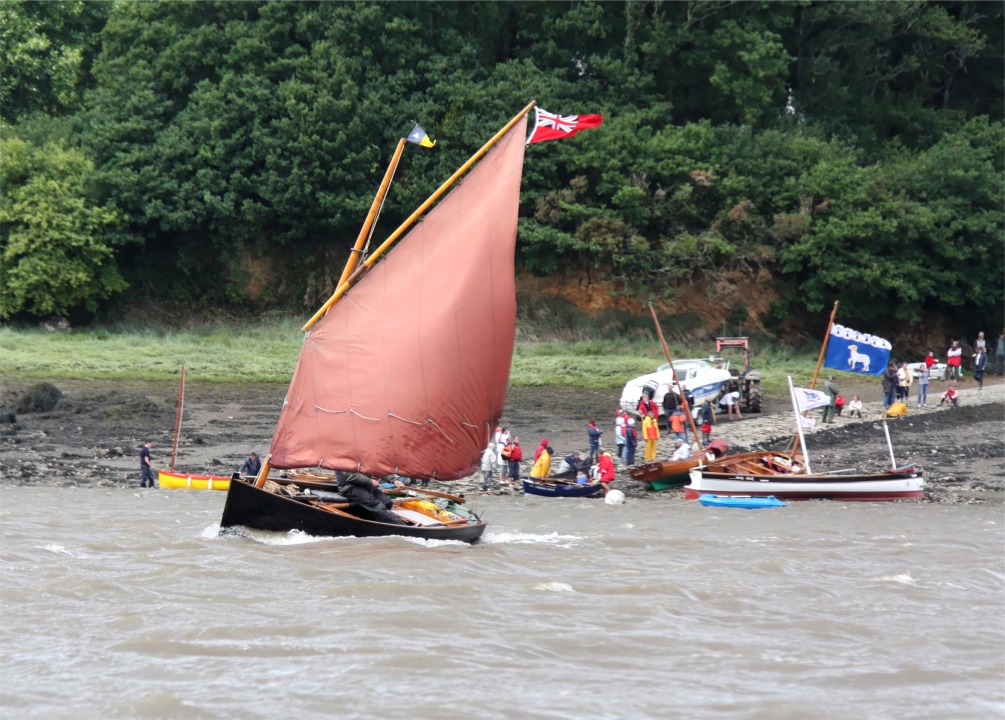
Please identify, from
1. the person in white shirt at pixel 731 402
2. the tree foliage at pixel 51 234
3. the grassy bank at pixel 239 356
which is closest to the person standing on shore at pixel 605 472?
the person in white shirt at pixel 731 402

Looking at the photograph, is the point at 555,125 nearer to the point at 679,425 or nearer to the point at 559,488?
the point at 559,488

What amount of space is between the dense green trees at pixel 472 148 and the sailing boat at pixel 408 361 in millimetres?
28503

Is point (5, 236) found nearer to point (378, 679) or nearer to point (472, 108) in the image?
point (472, 108)

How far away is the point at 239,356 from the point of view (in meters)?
43.0

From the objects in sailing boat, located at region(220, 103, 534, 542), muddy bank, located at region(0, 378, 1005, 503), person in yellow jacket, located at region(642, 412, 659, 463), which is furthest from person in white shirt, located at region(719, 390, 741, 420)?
sailing boat, located at region(220, 103, 534, 542)

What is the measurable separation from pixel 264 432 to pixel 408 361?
1488cm

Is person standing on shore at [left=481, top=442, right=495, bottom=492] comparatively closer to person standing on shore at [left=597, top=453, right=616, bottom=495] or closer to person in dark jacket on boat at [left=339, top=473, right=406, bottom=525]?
person standing on shore at [left=597, top=453, right=616, bottom=495]

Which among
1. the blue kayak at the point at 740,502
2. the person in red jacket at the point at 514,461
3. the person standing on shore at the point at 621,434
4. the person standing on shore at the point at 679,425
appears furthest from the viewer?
the person standing on shore at the point at 679,425

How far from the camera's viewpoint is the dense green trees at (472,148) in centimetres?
4847

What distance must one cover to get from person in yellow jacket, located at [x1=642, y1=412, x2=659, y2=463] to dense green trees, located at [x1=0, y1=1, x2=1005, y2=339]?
17.6m

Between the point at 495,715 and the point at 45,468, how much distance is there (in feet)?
64.3

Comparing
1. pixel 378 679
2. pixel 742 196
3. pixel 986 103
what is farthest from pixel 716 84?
pixel 378 679

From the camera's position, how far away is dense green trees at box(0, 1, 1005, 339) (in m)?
48.5

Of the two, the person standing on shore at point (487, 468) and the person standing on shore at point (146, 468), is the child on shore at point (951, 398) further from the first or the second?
the person standing on shore at point (146, 468)
